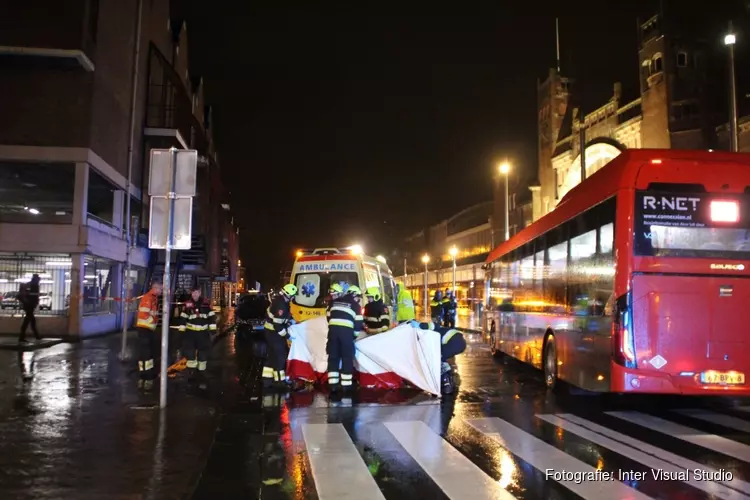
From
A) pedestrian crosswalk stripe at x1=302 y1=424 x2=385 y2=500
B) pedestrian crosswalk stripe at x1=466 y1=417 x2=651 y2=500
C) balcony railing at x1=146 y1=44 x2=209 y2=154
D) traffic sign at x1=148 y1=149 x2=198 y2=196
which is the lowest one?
pedestrian crosswalk stripe at x1=302 y1=424 x2=385 y2=500

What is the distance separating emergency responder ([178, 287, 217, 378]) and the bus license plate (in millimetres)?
8170

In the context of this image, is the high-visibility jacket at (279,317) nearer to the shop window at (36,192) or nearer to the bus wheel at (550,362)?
the bus wheel at (550,362)

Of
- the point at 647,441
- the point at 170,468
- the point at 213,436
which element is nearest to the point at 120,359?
the point at 213,436

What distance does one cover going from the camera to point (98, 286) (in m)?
22.8

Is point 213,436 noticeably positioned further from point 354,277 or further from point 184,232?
point 354,277

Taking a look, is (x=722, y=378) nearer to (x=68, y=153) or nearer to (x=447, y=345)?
(x=447, y=345)

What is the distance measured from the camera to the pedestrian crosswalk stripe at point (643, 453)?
5402 mm

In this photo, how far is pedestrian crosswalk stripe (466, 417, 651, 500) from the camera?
5.26 m

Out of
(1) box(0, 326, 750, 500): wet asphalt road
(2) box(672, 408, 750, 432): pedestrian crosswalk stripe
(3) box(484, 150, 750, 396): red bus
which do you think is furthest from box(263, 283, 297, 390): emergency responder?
(2) box(672, 408, 750, 432): pedestrian crosswalk stripe

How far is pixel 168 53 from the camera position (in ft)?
107

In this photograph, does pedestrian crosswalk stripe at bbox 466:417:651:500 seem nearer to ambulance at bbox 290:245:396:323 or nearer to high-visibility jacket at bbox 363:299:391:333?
high-visibility jacket at bbox 363:299:391:333

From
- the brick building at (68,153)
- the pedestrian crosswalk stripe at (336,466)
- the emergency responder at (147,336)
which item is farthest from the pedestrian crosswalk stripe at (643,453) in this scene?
the brick building at (68,153)

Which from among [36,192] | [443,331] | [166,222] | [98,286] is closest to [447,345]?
[443,331]

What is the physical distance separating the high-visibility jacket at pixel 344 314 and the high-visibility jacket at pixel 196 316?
2.93m
